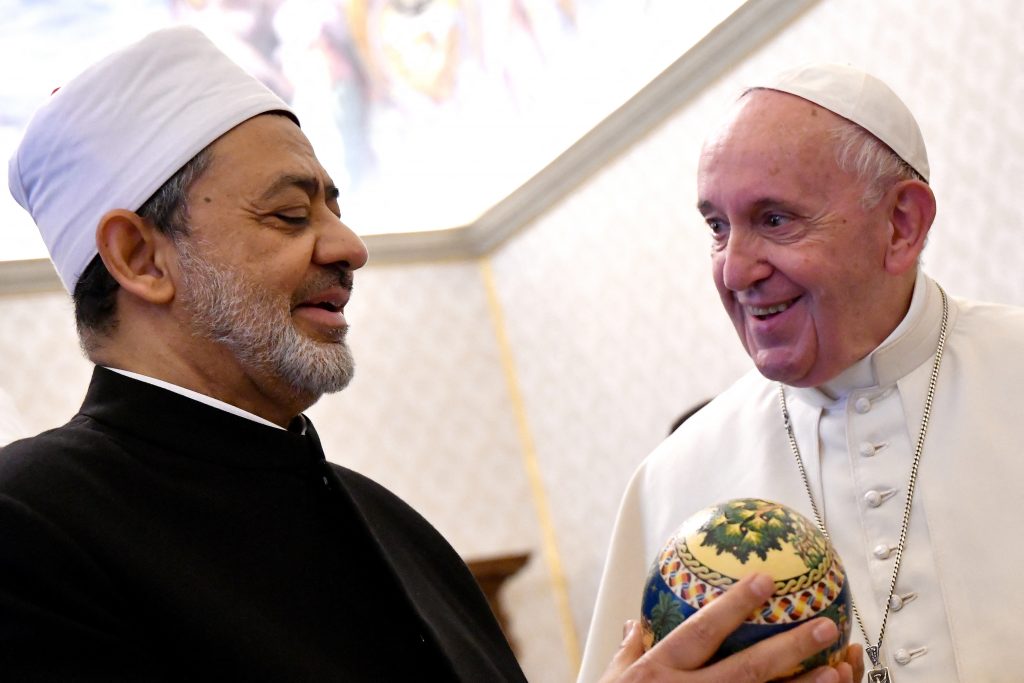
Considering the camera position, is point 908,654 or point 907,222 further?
point 907,222

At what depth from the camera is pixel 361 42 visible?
361 inches

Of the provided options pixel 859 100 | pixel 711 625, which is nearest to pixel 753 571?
pixel 711 625

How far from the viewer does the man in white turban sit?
2.45 metres

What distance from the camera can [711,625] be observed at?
2.29 metres

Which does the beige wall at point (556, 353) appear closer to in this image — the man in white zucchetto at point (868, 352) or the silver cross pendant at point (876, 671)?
the man in white zucchetto at point (868, 352)

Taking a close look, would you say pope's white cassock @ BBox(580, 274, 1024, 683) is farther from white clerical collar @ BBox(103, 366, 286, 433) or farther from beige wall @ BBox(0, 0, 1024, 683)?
beige wall @ BBox(0, 0, 1024, 683)

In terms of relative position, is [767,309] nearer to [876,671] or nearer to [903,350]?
[903,350]

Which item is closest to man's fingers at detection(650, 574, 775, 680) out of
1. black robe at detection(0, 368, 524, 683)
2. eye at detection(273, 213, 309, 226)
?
black robe at detection(0, 368, 524, 683)

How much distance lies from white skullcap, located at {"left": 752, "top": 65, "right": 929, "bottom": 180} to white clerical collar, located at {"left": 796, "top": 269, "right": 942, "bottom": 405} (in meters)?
0.34

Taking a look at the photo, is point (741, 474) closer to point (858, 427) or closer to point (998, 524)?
point (858, 427)

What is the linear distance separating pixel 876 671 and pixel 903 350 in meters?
0.81

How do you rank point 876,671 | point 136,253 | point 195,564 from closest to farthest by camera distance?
point 195,564
point 136,253
point 876,671

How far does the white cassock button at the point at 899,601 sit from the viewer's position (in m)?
3.21

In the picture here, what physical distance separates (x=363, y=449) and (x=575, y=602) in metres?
1.60
